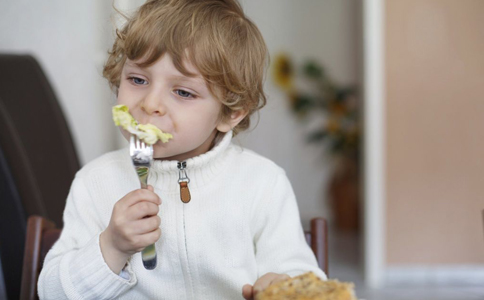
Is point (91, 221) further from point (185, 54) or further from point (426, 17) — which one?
point (426, 17)

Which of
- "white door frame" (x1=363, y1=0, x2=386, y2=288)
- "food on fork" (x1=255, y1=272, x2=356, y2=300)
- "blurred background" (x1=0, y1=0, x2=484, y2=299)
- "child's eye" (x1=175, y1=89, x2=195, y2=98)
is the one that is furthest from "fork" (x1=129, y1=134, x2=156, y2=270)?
"white door frame" (x1=363, y1=0, x2=386, y2=288)

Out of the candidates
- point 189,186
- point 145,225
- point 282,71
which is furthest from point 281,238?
point 282,71

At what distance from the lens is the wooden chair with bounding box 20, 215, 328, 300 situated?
1028mm

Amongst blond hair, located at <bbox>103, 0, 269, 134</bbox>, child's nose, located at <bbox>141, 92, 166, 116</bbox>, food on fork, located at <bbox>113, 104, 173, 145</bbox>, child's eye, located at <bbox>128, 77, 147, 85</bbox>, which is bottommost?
food on fork, located at <bbox>113, 104, 173, 145</bbox>

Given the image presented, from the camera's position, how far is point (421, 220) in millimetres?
3049

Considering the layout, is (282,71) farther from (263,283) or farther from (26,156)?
(263,283)

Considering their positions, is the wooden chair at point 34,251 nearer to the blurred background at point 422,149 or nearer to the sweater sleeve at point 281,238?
the sweater sleeve at point 281,238

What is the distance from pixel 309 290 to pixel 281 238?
38 cm

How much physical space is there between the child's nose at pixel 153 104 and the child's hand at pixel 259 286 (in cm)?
30

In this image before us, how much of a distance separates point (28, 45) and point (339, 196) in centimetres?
246

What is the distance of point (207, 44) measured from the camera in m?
0.98

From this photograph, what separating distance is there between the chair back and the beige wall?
2.02 meters

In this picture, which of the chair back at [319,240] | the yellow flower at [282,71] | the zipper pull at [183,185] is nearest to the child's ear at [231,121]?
the zipper pull at [183,185]

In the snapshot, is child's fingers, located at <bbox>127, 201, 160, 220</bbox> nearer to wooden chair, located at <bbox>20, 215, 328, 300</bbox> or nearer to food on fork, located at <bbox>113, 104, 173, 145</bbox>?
food on fork, located at <bbox>113, 104, 173, 145</bbox>
